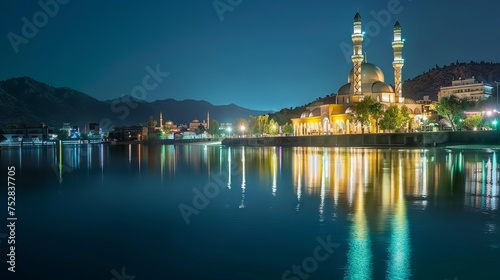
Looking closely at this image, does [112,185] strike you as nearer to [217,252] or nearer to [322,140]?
[217,252]

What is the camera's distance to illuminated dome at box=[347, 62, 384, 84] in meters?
91.5

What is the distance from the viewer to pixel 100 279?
28.1ft

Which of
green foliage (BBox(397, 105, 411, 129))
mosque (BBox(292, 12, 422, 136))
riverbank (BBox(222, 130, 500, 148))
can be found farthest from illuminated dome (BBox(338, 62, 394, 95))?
riverbank (BBox(222, 130, 500, 148))

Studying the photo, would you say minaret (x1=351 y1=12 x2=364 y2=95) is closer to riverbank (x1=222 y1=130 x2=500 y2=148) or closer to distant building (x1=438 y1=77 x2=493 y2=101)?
riverbank (x1=222 y1=130 x2=500 y2=148)

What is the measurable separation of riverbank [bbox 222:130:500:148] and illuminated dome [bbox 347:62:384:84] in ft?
66.9

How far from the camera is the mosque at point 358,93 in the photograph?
283 ft

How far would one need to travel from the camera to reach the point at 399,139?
214 feet

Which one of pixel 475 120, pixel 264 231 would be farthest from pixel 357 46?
pixel 264 231

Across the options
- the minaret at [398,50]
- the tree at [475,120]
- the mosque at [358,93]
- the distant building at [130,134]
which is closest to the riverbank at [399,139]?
the mosque at [358,93]

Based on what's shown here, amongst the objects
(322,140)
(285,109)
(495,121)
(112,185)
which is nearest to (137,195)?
(112,185)

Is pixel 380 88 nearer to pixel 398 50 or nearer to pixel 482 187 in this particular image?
pixel 398 50

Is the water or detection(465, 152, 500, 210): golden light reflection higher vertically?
detection(465, 152, 500, 210): golden light reflection

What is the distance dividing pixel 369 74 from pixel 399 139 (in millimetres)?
29805

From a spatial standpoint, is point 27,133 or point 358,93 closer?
point 358,93
